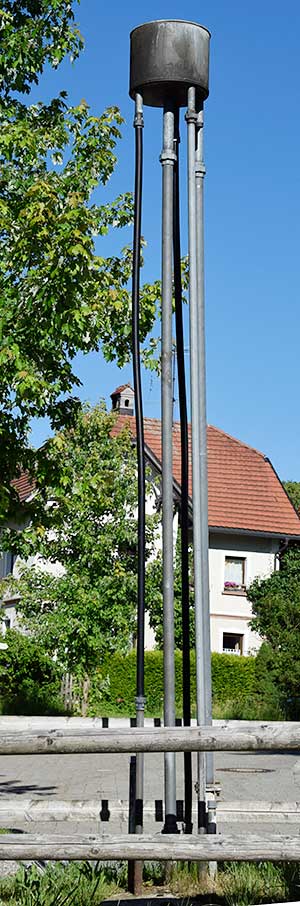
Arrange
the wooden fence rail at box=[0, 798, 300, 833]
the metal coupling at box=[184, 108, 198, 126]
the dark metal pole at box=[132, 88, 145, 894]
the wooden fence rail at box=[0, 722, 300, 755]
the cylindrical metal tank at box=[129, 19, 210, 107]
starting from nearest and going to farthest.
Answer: the wooden fence rail at box=[0, 722, 300, 755], the dark metal pole at box=[132, 88, 145, 894], the cylindrical metal tank at box=[129, 19, 210, 107], the metal coupling at box=[184, 108, 198, 126], the wooden fence rail at box=[0, 798, 300, 833]

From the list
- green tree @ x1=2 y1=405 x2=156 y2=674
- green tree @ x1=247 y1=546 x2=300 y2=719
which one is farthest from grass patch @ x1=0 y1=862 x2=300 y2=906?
green tree @ x1=247 y1=546 x2=300 y2=719

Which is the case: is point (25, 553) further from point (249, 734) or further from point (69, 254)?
point (249, 734)

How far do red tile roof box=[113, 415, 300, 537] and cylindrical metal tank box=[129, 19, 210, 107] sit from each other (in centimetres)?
3133

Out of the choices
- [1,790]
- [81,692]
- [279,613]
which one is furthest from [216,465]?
[1,790]

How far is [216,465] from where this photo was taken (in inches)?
1736

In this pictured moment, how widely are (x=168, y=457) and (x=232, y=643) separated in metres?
33.7

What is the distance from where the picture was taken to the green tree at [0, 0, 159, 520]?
33.8 ft

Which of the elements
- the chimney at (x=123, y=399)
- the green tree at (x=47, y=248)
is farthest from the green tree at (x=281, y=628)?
the green tree at (x=47, y=248)

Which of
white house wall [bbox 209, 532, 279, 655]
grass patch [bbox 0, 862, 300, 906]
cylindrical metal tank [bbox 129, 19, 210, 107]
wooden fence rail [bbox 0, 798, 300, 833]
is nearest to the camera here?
grass patch [bbox 0, 862, 300, 906]

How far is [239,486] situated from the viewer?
142 feet

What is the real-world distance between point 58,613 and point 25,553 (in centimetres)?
1646

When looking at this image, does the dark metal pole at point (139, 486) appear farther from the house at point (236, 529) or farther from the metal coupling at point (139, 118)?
the house at point (236, 529)

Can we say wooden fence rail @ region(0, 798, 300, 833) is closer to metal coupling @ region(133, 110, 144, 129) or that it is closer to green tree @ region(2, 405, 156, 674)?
metal coupling @ region(133, 110, 144, 129)

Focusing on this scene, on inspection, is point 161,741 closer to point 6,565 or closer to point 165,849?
point 165,849
